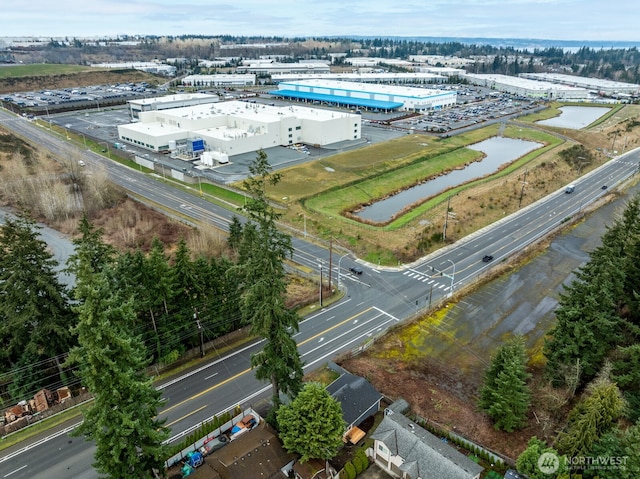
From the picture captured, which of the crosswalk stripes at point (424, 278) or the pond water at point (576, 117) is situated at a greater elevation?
the pond water at point (576, 117)

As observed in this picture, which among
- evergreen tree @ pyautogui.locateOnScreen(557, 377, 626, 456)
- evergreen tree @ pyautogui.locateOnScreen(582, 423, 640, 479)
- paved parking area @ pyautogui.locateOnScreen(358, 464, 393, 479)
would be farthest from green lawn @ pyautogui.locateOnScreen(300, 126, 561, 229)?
evergreen tree @ pyautogui.locateOnScreen(582, 423, 640, 479)

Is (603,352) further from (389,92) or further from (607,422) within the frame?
(389,92)

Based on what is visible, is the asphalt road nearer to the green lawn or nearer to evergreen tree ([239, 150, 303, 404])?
evergreen tree ([239, 150, 303, 404])

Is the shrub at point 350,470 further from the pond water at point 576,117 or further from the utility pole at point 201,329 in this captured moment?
the pond water at point 576,117

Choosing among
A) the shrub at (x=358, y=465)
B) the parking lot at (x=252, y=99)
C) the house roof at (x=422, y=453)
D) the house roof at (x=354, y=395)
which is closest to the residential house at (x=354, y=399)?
the house roof at (x=354, y=395)

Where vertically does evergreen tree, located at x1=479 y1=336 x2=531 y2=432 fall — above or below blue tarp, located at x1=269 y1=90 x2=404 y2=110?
below

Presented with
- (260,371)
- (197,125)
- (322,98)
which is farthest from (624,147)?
(260,371)

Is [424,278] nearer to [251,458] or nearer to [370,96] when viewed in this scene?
[251,458]
